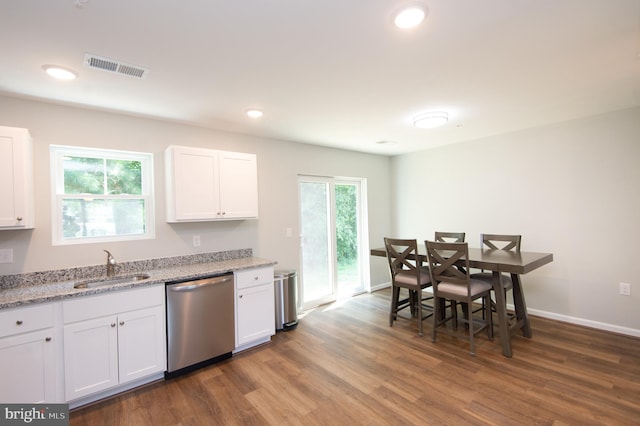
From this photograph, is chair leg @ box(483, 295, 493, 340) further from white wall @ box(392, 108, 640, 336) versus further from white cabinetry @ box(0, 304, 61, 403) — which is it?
white cabinetry @ box(0, 304, 61, 403)

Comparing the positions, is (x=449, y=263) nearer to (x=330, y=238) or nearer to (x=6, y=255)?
(x=330, y=238)

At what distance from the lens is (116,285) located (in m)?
2.40

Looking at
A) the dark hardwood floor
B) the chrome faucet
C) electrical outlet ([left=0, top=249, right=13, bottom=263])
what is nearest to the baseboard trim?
the dark hardwood floor

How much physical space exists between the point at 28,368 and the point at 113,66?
209 centimetres

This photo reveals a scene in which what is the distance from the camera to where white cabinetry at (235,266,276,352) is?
310cm

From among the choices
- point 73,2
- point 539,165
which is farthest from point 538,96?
point 73,2

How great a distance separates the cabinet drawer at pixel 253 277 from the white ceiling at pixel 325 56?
158 cm

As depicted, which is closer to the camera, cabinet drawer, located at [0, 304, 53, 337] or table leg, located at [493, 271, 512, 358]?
cabinet drawer, located at [0, 304, 53, 337]

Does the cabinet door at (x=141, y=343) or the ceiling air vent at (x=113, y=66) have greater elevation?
the ceiling air vent at (x=113, y=66)

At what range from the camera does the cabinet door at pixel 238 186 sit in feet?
10.9

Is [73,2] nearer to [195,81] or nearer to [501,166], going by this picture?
[195,81]

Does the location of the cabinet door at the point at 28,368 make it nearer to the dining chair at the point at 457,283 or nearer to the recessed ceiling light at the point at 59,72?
the recessed ceiling light at the point at 59,72

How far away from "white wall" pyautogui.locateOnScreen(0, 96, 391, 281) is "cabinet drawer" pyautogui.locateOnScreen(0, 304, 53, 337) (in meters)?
0.67

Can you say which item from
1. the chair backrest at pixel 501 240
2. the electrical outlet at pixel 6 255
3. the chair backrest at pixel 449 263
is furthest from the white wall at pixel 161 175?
the chair backrest at pixel 501 240
